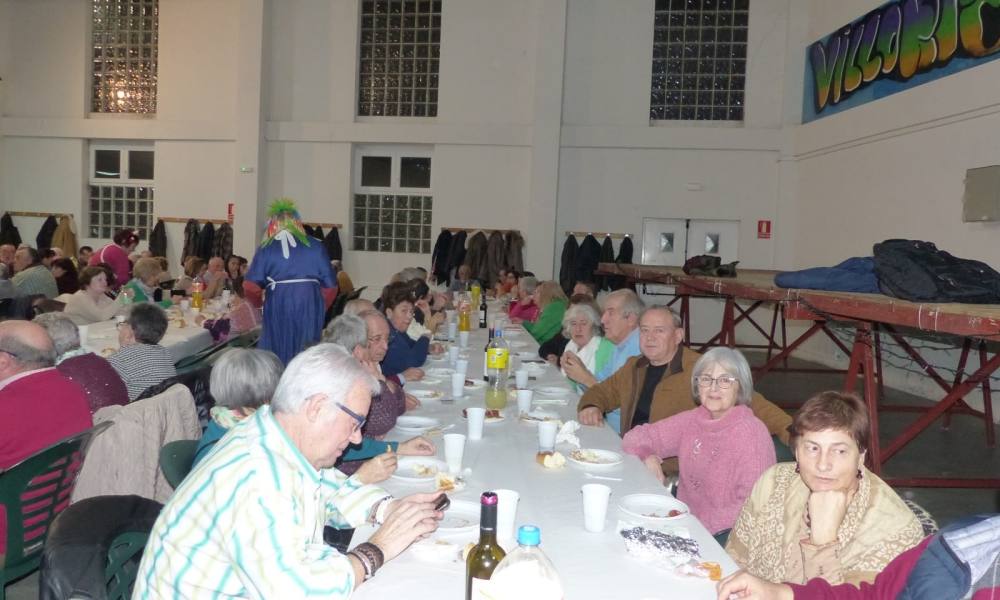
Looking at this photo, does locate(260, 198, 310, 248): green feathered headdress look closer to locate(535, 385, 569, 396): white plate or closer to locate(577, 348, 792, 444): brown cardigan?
locate(535, 385, 569, 396): white plate

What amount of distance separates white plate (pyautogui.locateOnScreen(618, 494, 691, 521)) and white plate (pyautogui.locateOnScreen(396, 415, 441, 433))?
1061 millimetres

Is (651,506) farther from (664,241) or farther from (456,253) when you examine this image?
(664,241)

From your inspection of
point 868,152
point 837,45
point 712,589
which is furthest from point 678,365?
point 837,45

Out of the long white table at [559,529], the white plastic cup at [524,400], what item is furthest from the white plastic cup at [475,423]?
the white plastic cup at [524,400]

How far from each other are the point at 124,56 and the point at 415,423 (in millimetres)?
12158

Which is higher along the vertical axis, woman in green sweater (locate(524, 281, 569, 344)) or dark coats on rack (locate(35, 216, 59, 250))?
dark coats on rack (locate(35, 216, 59, 250))

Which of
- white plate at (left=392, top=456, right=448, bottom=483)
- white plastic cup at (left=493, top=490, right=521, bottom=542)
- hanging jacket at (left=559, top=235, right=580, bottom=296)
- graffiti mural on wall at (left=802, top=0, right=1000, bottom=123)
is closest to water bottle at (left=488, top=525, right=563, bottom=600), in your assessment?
white plastic cup at (left=493, top=490, right=521, bottom=542)

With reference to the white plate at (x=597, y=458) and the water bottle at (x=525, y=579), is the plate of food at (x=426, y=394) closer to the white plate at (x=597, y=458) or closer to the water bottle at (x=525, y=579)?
the white plate at (x=597, y=458)

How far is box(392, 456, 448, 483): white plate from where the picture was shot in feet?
7.99

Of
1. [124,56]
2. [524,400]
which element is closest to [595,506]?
[524,400]

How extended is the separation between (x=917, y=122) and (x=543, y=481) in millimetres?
8033

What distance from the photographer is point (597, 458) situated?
2740 millimetres

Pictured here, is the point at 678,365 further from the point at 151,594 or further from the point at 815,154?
the point at 815,154

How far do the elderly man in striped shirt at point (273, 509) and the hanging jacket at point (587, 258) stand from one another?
415 inches
